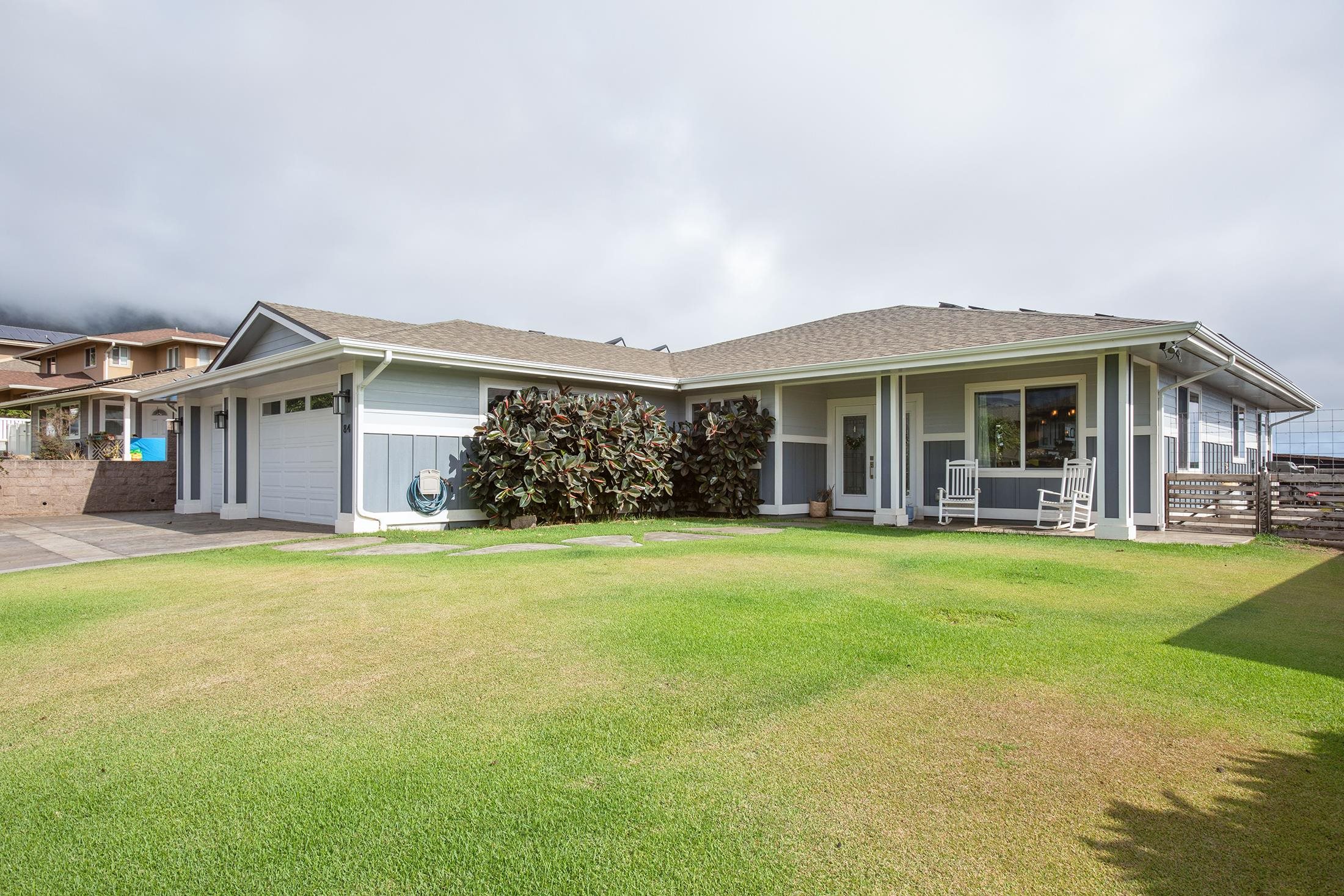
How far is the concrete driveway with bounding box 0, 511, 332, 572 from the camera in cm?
795

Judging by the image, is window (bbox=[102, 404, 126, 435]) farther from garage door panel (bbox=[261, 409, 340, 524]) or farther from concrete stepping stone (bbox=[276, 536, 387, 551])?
concrete stepping stone (bbox=[276, 536, 387, 551])

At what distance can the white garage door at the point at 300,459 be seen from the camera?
36.5 ft

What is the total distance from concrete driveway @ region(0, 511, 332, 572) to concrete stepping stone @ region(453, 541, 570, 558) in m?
3.26

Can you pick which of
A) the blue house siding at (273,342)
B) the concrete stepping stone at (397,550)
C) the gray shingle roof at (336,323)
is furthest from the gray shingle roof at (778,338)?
the concrete stepping stone at (397,550)

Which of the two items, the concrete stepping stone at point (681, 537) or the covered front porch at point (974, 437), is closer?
the concrete stepping stone at point (681, 537)

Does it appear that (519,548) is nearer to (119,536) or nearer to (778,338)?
(119,536)

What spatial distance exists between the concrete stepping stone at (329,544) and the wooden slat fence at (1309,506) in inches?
458

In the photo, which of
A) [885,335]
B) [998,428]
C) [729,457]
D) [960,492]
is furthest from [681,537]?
[998,428]

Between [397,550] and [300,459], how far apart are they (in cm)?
507

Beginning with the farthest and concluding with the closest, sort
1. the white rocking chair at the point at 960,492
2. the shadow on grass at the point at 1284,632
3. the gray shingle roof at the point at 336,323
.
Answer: the white rocking chair at the point at 960,492
the gray shingle roof at the point at 336,323
the shadow on grass at the point at 1284,632

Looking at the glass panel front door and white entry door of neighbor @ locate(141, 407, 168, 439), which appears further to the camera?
white entry door of neighbor @ locate(141, 407, 168, 439)

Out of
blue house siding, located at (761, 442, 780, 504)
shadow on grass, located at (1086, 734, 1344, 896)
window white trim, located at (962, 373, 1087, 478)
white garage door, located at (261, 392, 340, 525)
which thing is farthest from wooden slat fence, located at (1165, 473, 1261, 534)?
white garage door, located at (261, 392, 340, 525)

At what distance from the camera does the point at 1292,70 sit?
12.5 meters

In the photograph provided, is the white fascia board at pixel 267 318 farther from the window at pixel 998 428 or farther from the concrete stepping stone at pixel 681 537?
the window at pixel 998 428
